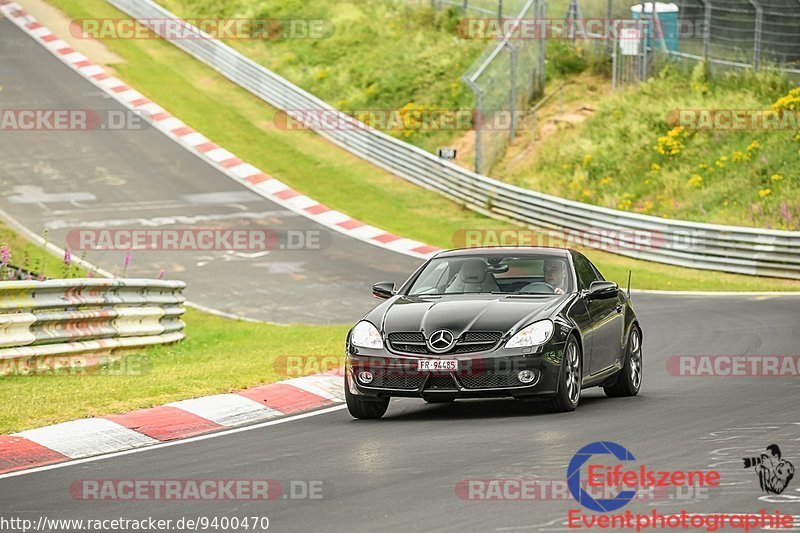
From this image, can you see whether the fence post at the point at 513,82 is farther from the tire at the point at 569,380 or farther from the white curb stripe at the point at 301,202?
Answer: the tire at the point at 569,380

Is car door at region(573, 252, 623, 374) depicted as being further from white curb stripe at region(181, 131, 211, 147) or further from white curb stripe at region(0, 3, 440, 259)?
white curb stripe at region(181, 131, 211, 147)

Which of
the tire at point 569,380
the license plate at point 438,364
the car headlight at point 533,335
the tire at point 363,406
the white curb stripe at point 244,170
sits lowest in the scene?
the white curb stripe at point 244,170

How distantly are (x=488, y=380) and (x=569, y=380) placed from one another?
83 cm

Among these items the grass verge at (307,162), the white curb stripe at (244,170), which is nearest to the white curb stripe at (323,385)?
the grass verge at (307,162)

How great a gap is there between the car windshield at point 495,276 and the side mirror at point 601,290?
0.21m

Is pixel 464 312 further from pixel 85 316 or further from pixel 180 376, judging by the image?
pixel 85 316

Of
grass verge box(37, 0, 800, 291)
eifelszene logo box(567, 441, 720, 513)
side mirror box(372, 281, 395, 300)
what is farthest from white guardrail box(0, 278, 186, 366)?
grass verge box(37, 0, 800, 291)

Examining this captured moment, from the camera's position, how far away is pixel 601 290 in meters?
12.4

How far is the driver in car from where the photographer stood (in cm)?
1225

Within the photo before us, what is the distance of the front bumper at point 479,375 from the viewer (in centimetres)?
1098

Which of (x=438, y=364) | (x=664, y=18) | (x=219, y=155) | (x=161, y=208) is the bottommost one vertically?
(x=161, y=208)

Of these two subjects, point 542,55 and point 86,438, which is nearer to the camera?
point 86,438

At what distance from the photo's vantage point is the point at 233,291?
80.8 feet

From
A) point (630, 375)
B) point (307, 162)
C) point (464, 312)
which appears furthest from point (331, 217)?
point (464, 312)
